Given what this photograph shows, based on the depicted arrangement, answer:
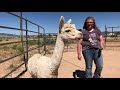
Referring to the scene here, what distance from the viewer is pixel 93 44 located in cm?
383

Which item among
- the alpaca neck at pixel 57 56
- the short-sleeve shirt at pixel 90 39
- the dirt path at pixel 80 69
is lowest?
the dirt path at pixel 80 69

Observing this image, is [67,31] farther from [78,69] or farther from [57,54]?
[78,69]

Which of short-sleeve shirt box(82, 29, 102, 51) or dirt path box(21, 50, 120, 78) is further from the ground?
short-sleeve shirt box(82, 29, 102, 51)

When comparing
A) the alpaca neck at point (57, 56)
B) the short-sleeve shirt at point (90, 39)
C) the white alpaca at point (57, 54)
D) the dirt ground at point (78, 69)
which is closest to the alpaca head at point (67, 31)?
the white alpaca at point (57, 54)

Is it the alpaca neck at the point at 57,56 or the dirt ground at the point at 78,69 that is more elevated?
the alpaca neck at the point at 57,56

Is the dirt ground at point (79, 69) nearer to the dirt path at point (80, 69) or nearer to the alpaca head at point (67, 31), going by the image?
the dirt path at point (80, 69)

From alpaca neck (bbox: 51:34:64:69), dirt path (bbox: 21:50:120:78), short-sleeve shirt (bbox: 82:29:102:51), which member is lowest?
dirt path (bbox: 21:50:120:78)

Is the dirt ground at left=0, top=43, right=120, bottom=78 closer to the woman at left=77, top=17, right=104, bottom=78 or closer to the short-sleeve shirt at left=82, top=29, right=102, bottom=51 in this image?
the woman at left=77, top=17, right=104, bottom=78

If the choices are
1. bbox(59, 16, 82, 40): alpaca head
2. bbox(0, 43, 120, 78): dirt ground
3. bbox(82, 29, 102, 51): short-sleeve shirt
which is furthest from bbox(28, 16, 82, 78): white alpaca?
bbox(0, 43, 120, 78): dirt ground

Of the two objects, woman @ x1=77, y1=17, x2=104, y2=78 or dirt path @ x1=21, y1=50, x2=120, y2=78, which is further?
dirt path @ x1=21, y1=50, x2=120, y2=78

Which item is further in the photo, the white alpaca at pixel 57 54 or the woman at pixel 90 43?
the woman at pixel 90 43
